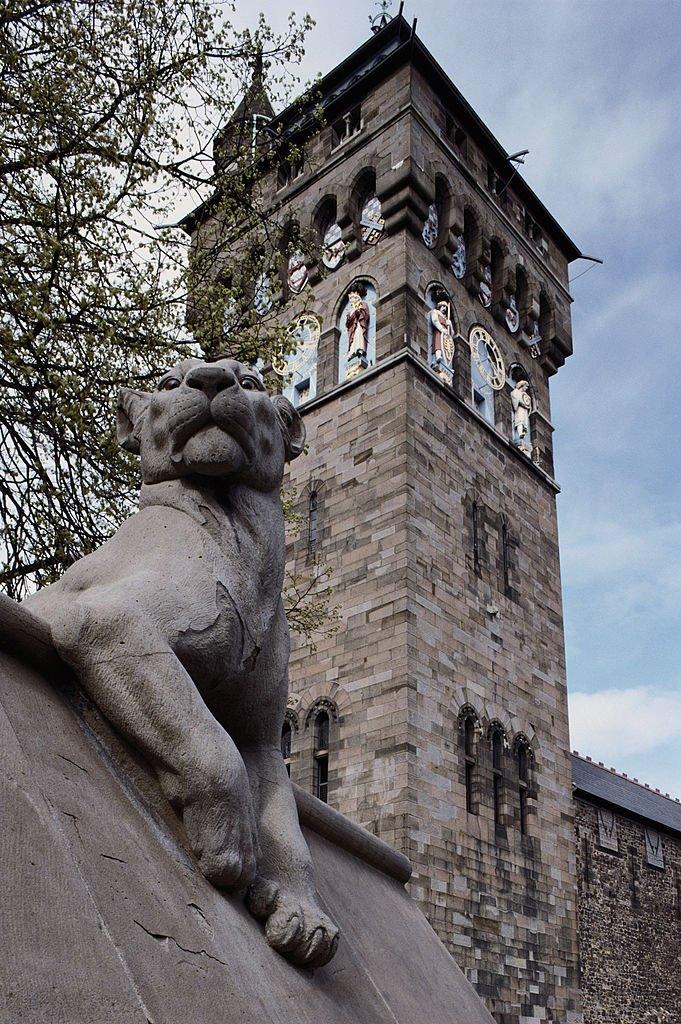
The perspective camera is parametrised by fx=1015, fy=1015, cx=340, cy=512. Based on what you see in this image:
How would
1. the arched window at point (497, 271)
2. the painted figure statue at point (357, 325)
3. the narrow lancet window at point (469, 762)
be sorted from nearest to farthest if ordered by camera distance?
the narrow lancet window at point (469, 762), the painted figure statue at point (357, 325), the arched window at point (497, 271)

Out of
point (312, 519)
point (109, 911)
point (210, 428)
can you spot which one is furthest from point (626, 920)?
point (109, 911)

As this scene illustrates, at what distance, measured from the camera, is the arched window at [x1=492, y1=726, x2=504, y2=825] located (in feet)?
52.7

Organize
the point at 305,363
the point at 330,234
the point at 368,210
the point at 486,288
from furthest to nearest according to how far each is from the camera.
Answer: the point at 486,288
the point at 330,234
the point at 305,363
the point at 368,210

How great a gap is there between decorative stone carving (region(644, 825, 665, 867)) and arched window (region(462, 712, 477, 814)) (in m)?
9.07

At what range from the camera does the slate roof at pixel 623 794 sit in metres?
22.2

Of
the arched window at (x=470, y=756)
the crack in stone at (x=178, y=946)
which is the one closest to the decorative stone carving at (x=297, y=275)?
the arched window at (x=470, y=756)

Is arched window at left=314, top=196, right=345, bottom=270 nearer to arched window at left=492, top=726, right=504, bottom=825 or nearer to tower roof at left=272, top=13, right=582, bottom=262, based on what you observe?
tower roof at left=272, top=13, right=582, bottom=262

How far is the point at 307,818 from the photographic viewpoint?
2.67m

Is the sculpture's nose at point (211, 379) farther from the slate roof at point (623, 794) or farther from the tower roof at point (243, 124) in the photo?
the slate roof at point (623, 794)

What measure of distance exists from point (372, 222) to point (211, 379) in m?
17.6

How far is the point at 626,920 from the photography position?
68.9ft

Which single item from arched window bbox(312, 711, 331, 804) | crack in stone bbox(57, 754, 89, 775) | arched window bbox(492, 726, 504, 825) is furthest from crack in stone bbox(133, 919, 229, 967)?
arched window bbox(492, 726, 504, 825)

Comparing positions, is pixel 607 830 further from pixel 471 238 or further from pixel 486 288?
pixel 471 238

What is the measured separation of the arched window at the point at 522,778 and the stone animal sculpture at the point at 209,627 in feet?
50.2
